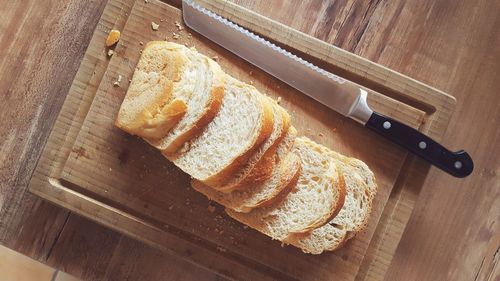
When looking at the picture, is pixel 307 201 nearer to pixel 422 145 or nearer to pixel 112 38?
pixel 422 145

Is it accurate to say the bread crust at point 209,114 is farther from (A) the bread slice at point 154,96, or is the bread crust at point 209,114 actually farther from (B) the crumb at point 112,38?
(B) the crumb at point 112,38

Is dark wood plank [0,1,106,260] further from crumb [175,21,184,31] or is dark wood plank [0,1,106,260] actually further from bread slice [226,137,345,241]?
bread slice [226,137,345,241]

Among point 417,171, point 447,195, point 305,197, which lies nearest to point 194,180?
point 305,197

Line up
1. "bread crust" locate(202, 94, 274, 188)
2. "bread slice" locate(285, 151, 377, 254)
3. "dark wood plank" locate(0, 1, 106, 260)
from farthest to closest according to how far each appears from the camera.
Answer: "dark wood plank" locate(0, 1, 106, 260) → "bread slice" locate(285, 151, 377, 254) → "bread crust" locate(202, 94, 274, 188)

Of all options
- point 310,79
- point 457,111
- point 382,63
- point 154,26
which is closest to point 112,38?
point 154,26

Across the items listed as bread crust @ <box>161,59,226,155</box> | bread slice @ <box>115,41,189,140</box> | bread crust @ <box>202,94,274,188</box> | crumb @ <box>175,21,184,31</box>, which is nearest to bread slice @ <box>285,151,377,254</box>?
bread crust @ <box>202,94,274,188</box>

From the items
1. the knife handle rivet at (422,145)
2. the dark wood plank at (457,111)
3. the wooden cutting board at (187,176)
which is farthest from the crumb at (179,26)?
the knife handle rivet at (422,145)
